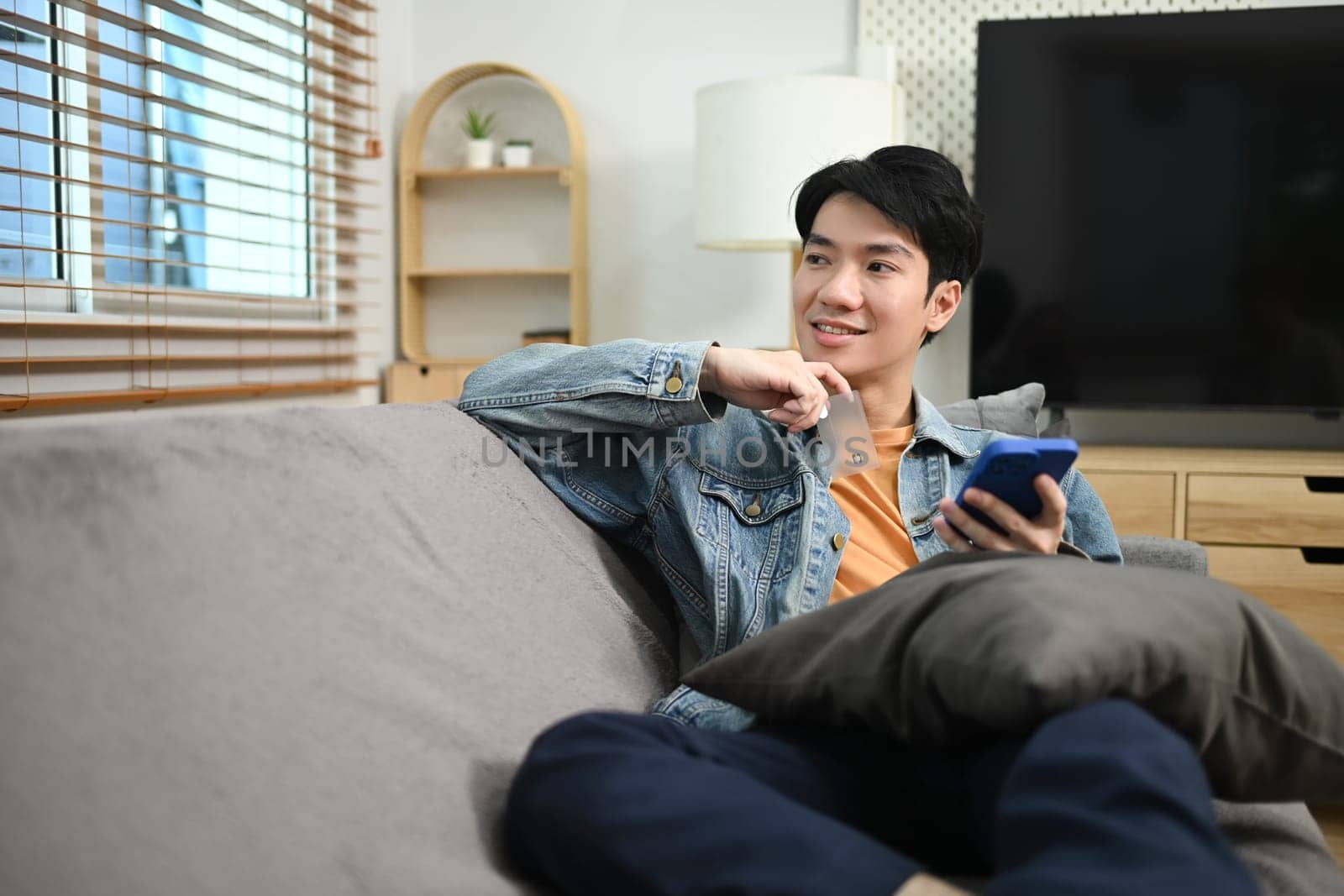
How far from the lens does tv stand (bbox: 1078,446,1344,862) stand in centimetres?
272

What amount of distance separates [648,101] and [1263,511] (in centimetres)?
202

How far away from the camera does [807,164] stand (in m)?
2.79

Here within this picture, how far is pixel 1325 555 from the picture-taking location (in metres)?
2.79

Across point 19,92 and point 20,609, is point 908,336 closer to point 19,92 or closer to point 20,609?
point 20,609

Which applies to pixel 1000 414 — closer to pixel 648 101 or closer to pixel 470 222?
pixel 648 101

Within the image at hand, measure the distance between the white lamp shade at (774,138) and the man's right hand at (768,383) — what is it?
1447 millimetres

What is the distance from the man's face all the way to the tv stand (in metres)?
1.41

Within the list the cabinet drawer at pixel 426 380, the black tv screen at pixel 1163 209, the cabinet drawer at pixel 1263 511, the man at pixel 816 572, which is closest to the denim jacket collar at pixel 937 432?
the man at pixel 816 572

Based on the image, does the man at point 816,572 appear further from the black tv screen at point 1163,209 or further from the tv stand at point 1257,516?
the black tv screen at point 1163,209

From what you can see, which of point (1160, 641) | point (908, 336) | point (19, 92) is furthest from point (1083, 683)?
point (19, 92)

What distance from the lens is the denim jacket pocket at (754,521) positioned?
138 centimetres

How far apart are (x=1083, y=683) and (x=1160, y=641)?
0.07m

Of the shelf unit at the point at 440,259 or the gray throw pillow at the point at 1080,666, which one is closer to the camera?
the gray throw pillow at the point at 1080,666

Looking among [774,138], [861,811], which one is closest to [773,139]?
[774,138]
